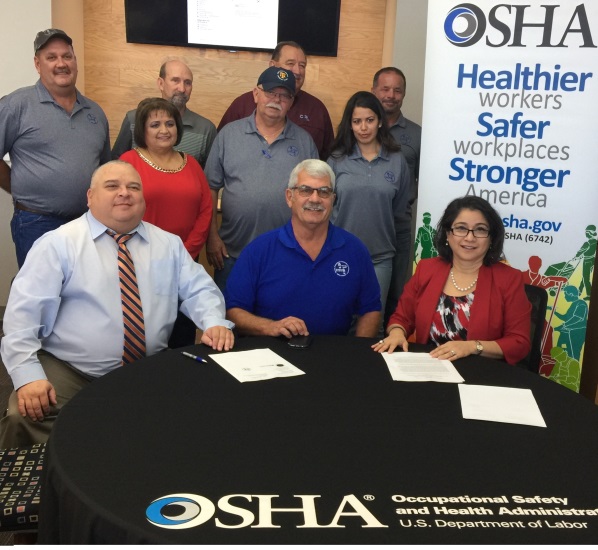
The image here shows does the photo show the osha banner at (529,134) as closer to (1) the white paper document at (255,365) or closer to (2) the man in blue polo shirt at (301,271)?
(2) the man in blue polo shirt at (301,271)

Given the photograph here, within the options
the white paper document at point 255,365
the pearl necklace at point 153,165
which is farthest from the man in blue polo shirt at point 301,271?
the pearl necklace at point 153,165

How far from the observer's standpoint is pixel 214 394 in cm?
174

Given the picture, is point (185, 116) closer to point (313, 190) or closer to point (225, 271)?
point (225, 271)

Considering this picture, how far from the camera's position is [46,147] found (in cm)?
321

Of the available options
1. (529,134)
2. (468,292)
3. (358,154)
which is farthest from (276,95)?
(468,292)

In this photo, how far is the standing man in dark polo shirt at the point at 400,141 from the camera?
12.1ft

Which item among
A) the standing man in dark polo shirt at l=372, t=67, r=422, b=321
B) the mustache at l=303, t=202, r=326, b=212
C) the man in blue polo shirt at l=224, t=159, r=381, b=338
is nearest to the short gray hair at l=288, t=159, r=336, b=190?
the man in blue polo shirt at l=224, t=159, r=381, b=338

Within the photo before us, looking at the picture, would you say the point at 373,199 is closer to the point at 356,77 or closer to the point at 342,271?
the point at 342,271

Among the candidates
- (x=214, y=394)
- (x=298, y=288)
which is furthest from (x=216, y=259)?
(x=214, y=394)

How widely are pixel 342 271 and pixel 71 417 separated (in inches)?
52.6

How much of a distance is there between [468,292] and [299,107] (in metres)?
1.80

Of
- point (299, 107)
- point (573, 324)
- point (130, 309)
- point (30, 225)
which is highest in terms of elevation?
point (299, 107)

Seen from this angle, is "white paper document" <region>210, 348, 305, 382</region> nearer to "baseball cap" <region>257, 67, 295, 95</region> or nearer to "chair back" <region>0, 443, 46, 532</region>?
"chair back" <region>0, 443, 46, 532</region>

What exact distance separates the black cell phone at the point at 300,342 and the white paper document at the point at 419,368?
25cm
